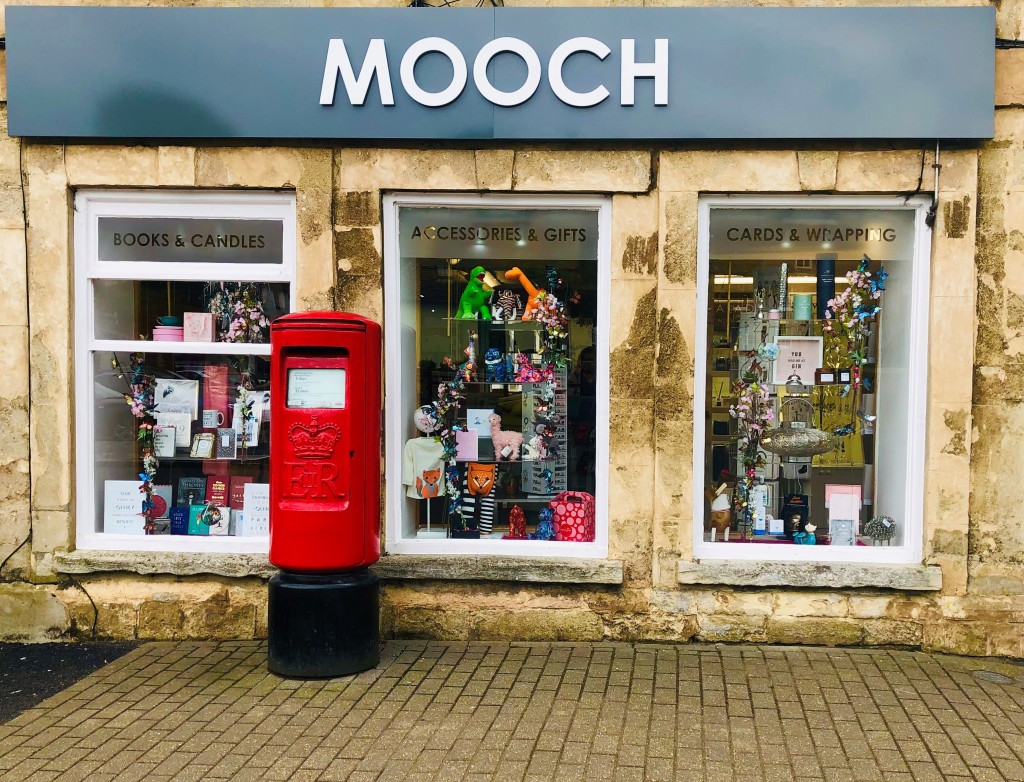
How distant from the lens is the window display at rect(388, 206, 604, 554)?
600cm

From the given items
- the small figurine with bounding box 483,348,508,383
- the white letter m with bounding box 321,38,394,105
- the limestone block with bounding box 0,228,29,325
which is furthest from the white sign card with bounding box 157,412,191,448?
the white letter m with bounding box 321,38,394,105


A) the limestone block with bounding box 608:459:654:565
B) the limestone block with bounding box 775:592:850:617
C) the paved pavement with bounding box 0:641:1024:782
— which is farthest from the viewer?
the limestone block with bounding box 608:459:654:565

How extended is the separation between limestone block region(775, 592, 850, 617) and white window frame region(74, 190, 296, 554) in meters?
3.46

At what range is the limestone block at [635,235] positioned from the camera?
18.7 ft

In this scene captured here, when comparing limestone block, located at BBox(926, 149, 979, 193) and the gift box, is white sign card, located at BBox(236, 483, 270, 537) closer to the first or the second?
the gift box

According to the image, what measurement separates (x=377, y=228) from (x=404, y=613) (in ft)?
8.37

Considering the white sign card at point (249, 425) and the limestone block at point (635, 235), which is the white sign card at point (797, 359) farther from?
the white sign card at point (249, 425)

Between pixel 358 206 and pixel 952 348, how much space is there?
3922mm

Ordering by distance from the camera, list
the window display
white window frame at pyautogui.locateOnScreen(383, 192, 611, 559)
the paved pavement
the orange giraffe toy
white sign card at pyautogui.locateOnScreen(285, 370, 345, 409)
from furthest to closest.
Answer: the orange giraffe toy, the window display, white window frame at pyautogui.locateOnScreen(383, 192, 611, 559), white sign card at pyautogui.locateOnScreen(285, 370, 345, 409), the paved pavement

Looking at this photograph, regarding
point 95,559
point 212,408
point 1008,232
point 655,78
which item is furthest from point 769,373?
point 95,559

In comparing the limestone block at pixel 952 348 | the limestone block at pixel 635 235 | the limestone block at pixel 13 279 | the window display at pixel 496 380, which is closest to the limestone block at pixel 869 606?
the limestone block at pixel 952 348

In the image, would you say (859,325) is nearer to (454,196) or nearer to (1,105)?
(454,196)

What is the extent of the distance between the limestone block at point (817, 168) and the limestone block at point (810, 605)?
263 centimetres

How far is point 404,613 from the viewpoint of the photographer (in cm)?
580
